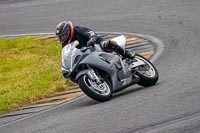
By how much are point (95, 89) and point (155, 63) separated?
9.77ft

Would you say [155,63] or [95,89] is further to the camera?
[155,63]

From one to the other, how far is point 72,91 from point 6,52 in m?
5.03

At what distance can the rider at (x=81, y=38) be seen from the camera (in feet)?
39.3

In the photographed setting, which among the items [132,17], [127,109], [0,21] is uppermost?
[127,109]

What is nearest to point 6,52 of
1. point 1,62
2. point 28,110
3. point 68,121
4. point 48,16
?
point 1,62

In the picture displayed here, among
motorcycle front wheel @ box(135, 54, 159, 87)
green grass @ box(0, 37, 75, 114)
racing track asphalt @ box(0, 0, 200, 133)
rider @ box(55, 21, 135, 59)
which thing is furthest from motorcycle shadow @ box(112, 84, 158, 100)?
green grass @ box(0, 37, 75, 114)

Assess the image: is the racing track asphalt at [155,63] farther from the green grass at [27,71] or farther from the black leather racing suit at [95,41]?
the green grass at [27,71]

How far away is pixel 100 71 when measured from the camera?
1191cm

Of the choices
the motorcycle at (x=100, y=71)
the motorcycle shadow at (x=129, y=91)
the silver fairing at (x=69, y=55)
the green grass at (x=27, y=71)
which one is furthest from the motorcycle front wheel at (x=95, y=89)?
the green grass at (x=27, y=71)

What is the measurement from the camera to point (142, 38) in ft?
55.1

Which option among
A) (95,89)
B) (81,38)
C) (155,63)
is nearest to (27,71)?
(155,63)

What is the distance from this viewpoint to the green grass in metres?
13.2

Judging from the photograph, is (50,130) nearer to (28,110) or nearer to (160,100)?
(160,100)

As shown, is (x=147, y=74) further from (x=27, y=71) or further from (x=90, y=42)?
(x=27, y=71)
